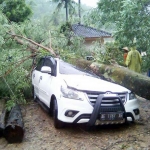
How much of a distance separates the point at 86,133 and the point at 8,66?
12.4ft

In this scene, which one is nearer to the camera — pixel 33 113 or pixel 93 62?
pixel 33 113

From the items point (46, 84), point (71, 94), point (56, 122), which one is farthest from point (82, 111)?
point (46, 84)

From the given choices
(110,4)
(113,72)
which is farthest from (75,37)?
(113,72)

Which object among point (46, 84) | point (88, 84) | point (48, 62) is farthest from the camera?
point (48, 62)

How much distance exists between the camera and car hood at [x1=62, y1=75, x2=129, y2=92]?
5.40 metres

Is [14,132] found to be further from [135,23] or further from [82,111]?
Result: [135,23]

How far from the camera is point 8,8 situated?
1855cm

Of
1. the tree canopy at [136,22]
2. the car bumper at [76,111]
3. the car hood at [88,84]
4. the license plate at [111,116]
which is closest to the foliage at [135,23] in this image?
the tree canopy at [136,22]

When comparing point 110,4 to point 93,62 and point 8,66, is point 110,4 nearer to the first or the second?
point 93,62

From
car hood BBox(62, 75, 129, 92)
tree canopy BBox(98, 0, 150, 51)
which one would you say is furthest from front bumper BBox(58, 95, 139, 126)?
tree canopy BBox(98, 0, 150, 51)

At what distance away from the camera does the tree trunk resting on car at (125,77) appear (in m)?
7.27

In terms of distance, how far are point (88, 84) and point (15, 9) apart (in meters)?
14.6

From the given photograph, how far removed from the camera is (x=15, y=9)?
1844cm

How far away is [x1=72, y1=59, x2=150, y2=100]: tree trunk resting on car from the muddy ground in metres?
1.28
